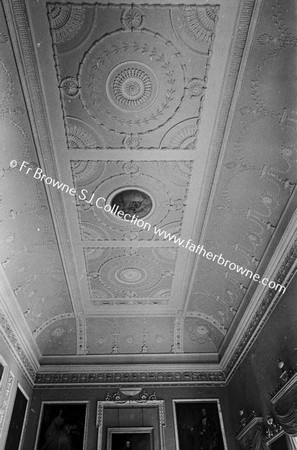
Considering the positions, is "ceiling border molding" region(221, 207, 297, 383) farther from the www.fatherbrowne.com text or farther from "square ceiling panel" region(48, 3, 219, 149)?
"square ceiling panel" region(48, 3, 219, 149)

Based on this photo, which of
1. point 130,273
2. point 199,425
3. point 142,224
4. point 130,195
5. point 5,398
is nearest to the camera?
point 130,195

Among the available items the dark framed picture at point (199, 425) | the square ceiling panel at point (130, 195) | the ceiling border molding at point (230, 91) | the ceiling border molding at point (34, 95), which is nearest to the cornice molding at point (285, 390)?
the dark framed picture at point (199, 425)

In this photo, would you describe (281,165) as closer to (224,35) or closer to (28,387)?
(224,35)

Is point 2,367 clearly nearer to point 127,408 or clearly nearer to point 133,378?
point 127,408

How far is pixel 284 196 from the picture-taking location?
5980mm

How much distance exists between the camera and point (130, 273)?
8.83 m

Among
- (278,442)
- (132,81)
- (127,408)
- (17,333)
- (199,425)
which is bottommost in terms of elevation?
(278,442)

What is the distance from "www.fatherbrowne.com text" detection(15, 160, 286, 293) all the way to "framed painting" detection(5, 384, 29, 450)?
191 inches

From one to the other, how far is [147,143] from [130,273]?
385cm

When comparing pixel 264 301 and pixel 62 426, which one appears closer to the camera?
pixel 264 301

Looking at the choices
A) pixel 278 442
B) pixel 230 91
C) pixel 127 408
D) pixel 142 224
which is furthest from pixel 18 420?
pixel 230 91

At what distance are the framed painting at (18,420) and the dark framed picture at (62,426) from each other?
0.45 m

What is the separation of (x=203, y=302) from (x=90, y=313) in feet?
10.1

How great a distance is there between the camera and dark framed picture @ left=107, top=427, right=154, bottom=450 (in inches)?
344
